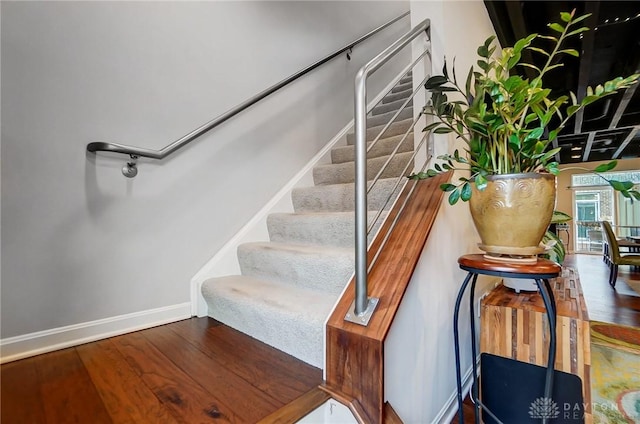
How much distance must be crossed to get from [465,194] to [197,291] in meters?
1.39

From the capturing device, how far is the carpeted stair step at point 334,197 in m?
1.64

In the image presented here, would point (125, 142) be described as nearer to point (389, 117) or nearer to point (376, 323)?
point (376, 323)

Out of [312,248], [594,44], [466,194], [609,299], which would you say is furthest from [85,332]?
[609,299]

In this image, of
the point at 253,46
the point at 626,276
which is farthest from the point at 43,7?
the point at 626,276

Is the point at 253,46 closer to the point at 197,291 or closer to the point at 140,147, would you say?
the point at 140,147

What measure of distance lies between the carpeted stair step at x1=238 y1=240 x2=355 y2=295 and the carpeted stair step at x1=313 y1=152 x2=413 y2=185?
0.71 meters

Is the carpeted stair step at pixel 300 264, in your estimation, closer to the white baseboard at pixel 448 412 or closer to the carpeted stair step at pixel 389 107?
the white baseboard at pixel 448 412

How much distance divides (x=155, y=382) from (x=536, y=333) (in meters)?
1.54

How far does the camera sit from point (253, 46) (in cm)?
→ 192

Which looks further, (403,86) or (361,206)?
(403,86)

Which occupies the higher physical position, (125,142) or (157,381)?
(125,142)

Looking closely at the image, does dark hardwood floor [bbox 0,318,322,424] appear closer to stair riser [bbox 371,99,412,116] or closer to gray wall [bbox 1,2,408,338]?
gray wall [bbox 1,2,408,338]

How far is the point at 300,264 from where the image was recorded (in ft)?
4.57

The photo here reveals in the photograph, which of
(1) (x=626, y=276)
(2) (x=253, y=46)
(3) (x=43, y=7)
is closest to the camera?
(3) (x=43, y=7)
